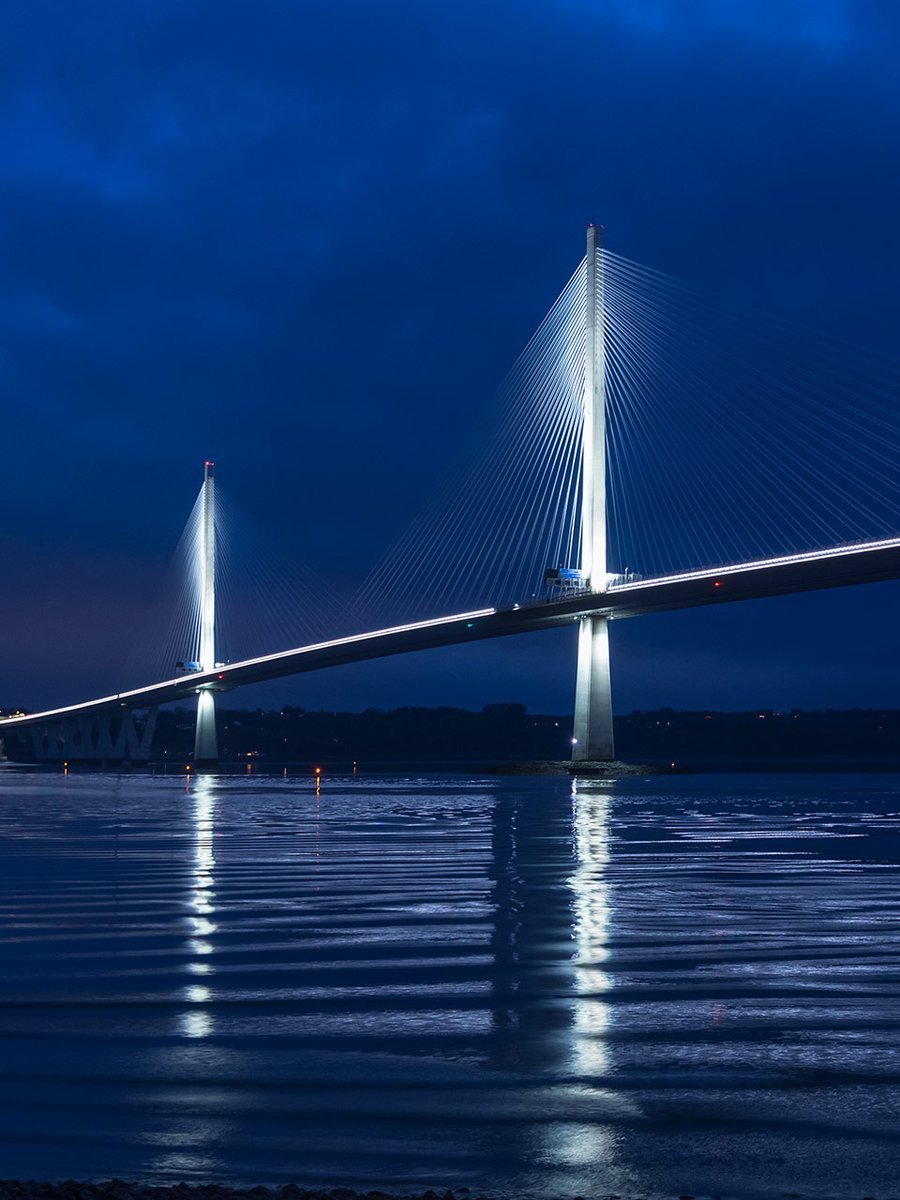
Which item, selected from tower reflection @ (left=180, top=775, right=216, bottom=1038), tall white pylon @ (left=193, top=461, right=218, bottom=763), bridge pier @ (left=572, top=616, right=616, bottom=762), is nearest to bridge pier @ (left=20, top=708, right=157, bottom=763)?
tall white pylon @ (left=193, top=461, right=218, bottom=763)

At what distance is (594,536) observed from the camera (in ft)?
201

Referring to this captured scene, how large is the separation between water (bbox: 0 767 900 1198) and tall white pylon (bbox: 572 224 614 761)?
44.2m

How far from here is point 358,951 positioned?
32.6 feet

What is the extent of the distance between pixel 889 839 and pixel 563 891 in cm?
1009

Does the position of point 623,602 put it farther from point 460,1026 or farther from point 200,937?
point 460,1026

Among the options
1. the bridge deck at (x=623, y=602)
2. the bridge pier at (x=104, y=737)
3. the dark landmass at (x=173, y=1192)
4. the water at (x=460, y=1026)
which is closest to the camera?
the dark landmass at (x=173, y=1192)

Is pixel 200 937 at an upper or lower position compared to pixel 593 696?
lower

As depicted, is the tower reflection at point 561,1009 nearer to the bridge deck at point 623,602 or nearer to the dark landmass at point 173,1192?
the dark landmass at point 173,1192

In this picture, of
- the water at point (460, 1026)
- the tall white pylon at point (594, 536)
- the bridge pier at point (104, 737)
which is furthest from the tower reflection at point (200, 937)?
the bridge pier at point (104, 737)

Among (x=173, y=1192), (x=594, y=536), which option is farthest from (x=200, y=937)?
(x=594, y=536)

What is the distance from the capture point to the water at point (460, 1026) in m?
5.06

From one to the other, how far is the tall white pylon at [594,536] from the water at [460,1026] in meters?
44.2

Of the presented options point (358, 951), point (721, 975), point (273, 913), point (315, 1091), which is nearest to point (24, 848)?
point (273, 913)

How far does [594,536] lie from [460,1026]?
179 feet
